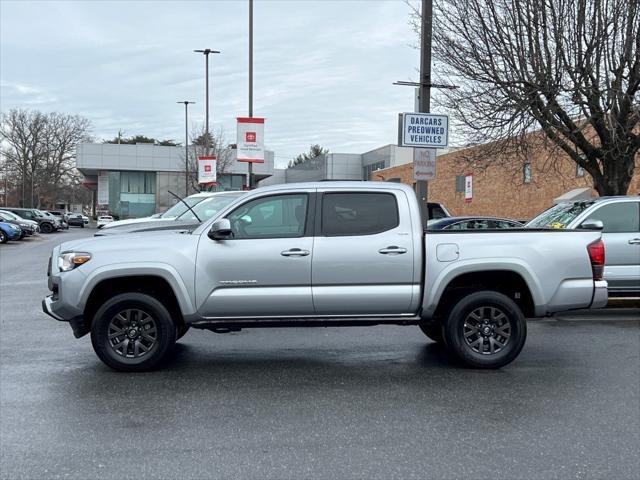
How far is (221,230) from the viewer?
239 inches

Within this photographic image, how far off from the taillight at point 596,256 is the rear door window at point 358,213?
202cm

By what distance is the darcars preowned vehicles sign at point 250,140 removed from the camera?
18.8 metres

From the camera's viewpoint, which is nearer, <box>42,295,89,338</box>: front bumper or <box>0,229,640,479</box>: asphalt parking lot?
<box>0,229,640,479</box>: asphalt parking lot

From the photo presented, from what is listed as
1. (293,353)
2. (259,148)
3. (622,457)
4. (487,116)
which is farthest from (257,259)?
(259,148)

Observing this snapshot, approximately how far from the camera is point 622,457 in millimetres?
4254

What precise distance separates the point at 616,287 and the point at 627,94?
509 centimetres

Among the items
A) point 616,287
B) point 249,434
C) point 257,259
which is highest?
point 257,259

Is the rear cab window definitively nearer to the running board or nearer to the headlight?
the running board

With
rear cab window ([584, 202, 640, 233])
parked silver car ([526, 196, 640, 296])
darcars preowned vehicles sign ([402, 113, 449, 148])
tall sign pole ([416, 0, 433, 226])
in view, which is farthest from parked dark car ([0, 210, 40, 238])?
rear cab window ([584, 202, 640, 233])

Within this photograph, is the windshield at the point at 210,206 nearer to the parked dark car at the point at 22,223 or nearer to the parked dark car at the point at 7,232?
the parked dark car at the point at 7,232

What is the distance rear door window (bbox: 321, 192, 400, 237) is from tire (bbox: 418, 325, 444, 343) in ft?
5.84

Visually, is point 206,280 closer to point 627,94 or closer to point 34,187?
point 627,94

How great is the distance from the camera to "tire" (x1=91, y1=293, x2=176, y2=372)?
6184 mm

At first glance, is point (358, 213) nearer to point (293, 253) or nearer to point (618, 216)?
point (293, 253)
